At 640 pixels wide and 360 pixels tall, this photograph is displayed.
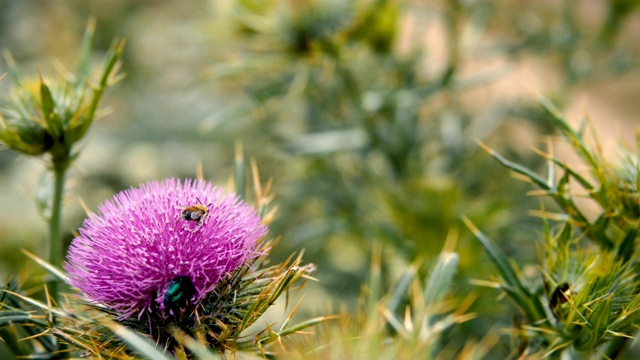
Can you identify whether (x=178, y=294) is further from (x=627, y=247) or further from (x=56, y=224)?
(x=627, y=247)

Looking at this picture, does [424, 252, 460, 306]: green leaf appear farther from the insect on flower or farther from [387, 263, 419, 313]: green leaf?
the insect on flower

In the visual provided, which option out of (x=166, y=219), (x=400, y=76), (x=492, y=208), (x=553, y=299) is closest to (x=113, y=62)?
(x=166, y=219)

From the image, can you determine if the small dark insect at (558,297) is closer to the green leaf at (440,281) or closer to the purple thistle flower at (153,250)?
the green leaf at (440,281)

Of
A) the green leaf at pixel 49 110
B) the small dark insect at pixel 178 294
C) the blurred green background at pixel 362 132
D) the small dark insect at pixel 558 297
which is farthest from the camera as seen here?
the blurred green background at pixel 362 132

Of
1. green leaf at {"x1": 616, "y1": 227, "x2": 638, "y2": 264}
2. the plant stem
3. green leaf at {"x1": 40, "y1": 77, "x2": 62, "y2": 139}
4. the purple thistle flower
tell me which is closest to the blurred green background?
the plant stem

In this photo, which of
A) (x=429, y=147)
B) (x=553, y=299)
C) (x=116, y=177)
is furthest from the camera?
(x=116, y=177)

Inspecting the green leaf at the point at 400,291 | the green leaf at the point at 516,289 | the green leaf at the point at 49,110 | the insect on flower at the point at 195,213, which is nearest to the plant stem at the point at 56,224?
the green leaf at the point at 49,110

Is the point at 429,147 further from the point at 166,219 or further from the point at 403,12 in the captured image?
the point at 166,219
